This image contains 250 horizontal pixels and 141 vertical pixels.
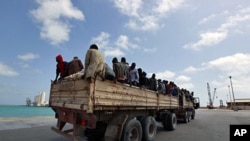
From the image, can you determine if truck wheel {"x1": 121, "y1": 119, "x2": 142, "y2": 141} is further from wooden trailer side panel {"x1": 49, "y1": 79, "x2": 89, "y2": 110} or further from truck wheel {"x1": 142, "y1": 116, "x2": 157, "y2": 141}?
wooden trailer side panel {"x1": 49, "y1": 79, "x2": 89, "y2": 110}

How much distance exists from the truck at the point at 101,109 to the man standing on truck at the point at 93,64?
15 cm

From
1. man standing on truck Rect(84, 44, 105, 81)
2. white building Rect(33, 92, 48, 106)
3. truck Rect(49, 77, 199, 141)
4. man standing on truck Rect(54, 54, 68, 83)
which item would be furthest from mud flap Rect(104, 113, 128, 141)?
white building Rect(33, 92, 48, 106)

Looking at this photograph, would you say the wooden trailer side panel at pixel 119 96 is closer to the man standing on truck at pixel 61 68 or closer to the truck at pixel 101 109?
the truck at pixel 101 109

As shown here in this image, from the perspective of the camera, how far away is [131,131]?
6336mm

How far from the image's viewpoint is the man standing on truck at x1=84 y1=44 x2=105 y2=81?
512 centimetres

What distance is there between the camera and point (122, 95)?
6.18m

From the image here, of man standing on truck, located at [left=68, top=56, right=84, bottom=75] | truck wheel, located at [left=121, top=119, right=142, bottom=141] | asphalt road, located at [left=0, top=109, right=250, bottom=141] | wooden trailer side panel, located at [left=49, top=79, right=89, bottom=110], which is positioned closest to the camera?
wooden trailer side panel, located at [left=49, top=79, right=89, bottom=110]

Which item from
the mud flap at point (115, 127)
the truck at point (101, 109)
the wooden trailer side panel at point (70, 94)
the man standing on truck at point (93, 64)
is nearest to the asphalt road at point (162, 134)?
the truck at point (101, 109)

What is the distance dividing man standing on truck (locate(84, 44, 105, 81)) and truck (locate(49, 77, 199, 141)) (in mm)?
153

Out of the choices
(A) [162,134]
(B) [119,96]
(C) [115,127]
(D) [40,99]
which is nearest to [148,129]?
(C) [115,127]

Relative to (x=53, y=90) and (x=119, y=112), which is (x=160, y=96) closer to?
(x=119, y=112)

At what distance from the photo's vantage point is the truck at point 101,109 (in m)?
5.16

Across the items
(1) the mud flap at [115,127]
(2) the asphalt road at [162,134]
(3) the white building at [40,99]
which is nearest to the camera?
(1) the mud flap at [115,127]

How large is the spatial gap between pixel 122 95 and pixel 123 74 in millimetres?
1098
